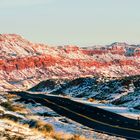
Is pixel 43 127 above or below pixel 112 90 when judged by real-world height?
above

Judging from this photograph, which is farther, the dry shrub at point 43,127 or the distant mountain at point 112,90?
the distant mountain at point 112,90

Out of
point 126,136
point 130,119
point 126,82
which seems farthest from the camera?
point 126,82

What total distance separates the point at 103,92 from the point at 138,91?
Answer: 69.4 ft

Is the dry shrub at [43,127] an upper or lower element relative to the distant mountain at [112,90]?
upper

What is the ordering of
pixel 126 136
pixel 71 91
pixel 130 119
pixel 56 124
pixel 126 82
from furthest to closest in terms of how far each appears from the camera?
1. pixel 71 91
2. pixel 126 82
3. pixel 130 119
4. pixel 56 124
5. pixel 126 136

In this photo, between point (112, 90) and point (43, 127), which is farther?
point (112, 90)

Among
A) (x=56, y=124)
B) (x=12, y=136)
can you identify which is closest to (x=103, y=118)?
(x=56, y=124)

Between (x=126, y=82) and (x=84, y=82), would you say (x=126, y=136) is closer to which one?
(x=126, y=82)

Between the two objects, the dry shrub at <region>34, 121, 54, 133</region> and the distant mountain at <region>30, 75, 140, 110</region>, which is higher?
the dry shrub at <region>34, 121, 54, 133</region>

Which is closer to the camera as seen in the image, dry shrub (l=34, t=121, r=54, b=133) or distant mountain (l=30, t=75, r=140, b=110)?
dry shrub (l=34, t=121, r=54, b=133)

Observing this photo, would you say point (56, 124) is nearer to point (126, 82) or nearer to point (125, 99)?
point (125, 99)

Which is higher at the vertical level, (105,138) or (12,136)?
(12,136)

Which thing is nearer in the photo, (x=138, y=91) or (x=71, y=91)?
(x=138, y=91)

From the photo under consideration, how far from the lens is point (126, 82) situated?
84.6 meters
